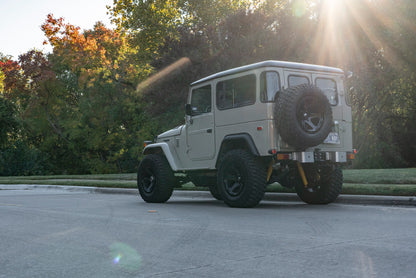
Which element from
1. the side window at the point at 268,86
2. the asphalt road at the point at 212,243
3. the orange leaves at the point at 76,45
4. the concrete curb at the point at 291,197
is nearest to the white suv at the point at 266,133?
the side window at the point at 268,86

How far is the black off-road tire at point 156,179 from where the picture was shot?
38.8 ft

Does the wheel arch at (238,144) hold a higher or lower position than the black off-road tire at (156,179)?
higher

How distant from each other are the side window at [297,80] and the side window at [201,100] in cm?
184

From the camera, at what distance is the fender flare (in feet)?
38.9

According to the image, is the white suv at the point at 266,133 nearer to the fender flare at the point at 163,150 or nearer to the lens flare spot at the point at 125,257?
the fender flare at the point at 163,150

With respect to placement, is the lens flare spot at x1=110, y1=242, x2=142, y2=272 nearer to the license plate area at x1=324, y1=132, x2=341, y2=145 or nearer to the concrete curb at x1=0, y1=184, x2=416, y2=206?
the license plate area at x1=324, y1=132, x2=341, y2=145

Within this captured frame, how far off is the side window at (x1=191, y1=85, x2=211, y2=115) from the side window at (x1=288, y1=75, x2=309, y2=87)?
1.84 metres

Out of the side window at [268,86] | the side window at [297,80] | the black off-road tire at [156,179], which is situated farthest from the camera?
the black off-road tire at [156,179]

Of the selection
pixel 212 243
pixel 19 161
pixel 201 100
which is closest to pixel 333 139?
pixel 201 100

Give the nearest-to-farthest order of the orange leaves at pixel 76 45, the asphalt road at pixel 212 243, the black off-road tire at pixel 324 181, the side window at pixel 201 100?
the asphalt road at pixel 212 243 → the black off-road tire at pixel 324 181 → the side window at pixel 201 100 → the orange leaves at pixel 76 45

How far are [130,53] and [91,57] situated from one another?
10.4ft

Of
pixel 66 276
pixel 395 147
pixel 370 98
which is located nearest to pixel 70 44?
pixel 370 98

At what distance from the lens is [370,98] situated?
25.1m

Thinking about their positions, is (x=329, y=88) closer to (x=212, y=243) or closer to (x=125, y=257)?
(x=212, y=243)
